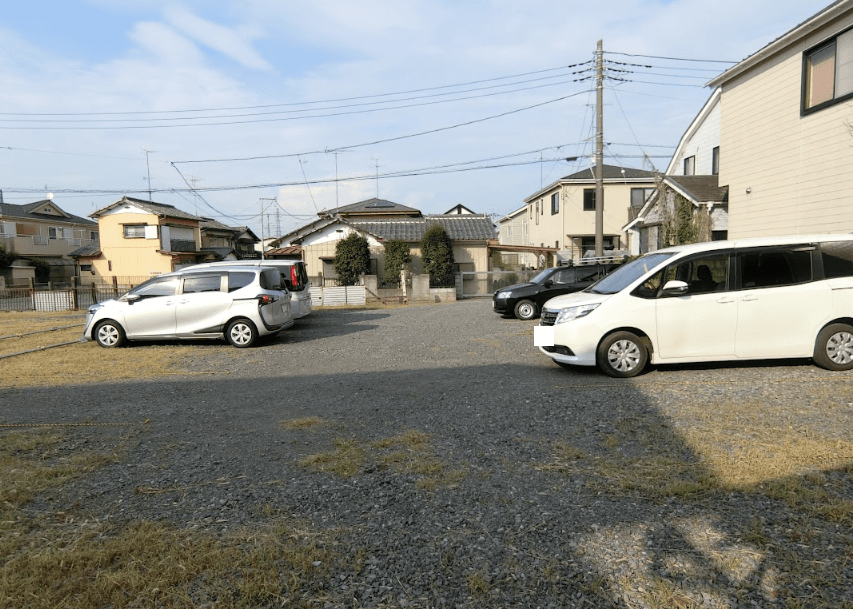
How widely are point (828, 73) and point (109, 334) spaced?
1467 centimetres

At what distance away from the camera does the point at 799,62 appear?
34.8 feet

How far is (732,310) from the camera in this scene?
650 cm

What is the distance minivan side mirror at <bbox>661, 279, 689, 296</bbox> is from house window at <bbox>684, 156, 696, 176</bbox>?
64.2 ft

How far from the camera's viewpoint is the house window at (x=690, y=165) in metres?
23.4

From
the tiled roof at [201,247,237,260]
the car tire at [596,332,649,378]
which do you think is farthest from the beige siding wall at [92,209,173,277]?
the car tire at [596,332,649,378]

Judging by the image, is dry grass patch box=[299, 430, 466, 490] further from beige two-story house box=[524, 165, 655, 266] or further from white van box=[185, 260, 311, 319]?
beige two-story house box=[524, 165, 655, 266]

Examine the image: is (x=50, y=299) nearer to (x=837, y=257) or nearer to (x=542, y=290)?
(x=542, y=290)


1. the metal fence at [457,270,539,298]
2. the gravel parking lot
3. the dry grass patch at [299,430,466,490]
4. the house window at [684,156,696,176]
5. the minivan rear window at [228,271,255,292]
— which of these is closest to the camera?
the gravel parking lot

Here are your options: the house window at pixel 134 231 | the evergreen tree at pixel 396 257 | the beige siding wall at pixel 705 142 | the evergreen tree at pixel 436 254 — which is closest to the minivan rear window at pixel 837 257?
the beige siding wall at pixel 705 142

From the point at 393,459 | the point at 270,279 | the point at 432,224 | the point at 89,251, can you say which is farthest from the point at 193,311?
the point at 89,251

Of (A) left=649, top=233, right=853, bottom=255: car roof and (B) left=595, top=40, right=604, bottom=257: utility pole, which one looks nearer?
(A) left=649, top=233, right=853, bottom=255: car roof

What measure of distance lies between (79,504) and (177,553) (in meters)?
1.18

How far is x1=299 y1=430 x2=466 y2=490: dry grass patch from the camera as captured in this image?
12.5 ft

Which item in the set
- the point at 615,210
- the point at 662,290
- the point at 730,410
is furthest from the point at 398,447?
the point at 615,210
